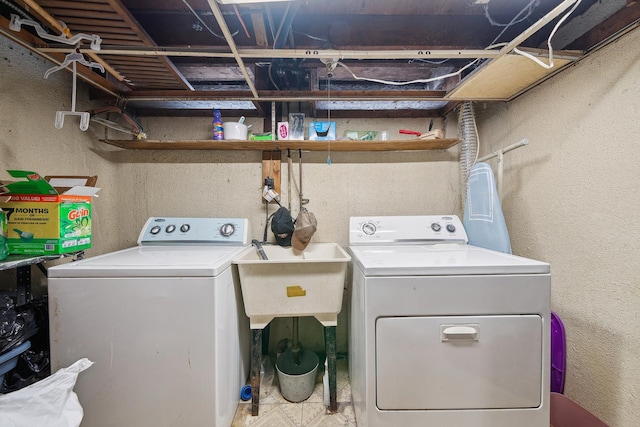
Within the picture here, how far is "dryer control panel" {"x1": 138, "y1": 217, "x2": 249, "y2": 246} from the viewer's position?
63.5 inches

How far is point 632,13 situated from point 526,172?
76 centimetres

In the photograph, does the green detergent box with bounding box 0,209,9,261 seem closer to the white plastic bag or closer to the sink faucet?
the white plastic bag

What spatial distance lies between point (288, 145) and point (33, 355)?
1.66 metres

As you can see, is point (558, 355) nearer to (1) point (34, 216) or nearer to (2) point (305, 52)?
(2) point (305, 52)

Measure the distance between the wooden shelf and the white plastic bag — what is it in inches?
52.3

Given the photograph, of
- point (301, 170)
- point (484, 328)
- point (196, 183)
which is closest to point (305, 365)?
point (484, 328)

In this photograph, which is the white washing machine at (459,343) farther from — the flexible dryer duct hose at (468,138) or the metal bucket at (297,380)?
the flexible dryer duct hose at (468,138)

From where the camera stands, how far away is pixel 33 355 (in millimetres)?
1017

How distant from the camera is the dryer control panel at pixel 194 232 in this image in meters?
1.61

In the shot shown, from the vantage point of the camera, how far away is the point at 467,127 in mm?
1737

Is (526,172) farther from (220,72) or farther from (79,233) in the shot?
(79,233)

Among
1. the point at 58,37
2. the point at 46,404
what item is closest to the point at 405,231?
the point at 46,404

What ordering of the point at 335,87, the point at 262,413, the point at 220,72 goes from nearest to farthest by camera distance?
the point at 262,413
the point at 220,72
the point at 335,87

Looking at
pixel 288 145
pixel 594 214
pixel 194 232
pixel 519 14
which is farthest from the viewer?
pixel 288 145
